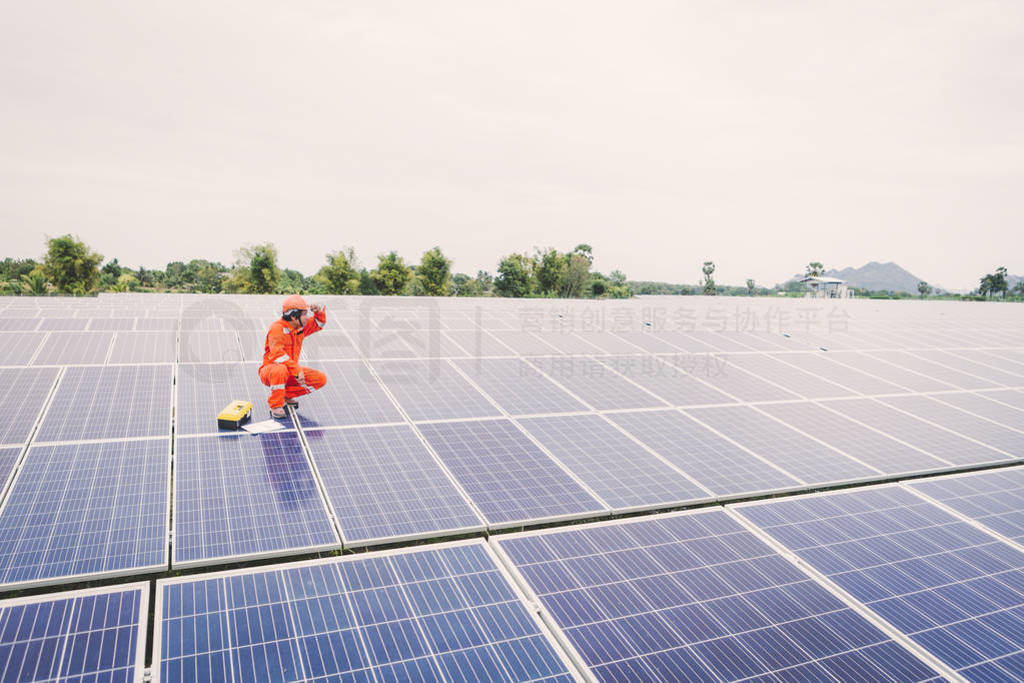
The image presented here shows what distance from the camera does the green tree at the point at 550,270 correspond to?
268ft

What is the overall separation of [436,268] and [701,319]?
50546 millimetres

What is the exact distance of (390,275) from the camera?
7119cm

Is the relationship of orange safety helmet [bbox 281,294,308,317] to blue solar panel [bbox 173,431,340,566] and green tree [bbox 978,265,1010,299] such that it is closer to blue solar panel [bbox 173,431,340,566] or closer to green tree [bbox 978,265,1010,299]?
blue solar panel [bbox 173,431,340,566]

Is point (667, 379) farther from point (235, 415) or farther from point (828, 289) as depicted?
point (828, 289)

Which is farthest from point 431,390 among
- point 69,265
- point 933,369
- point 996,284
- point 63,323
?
point 996,284

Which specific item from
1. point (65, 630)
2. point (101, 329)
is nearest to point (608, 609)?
point (65, 630)

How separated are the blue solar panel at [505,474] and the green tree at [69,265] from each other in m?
66.1

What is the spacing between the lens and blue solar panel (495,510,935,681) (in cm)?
487

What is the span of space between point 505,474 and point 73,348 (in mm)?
11284

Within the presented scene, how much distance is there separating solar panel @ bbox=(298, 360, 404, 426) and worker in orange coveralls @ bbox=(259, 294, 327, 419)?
→ 13.8 inches

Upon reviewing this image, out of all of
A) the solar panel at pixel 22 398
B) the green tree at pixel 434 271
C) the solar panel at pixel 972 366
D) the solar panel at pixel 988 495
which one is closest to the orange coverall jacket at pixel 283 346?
the solar panel at pixel 22 398

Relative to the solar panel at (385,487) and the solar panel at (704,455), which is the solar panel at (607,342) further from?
the solar panel at (385,487)

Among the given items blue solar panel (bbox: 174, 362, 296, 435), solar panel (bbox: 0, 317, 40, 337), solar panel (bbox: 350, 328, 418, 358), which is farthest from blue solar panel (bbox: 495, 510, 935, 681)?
solar panel (bbox: 0, 317, 40, 337)

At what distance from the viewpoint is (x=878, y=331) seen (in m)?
24.8
